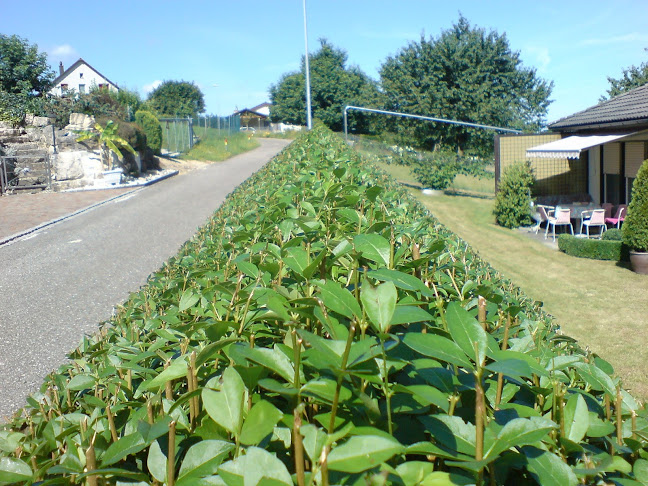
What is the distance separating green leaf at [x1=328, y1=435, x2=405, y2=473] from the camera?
2.27ft

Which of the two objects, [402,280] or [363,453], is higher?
[402,280]

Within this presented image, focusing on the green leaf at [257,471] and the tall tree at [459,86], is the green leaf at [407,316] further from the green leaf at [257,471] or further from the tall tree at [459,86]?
the tall tree at [459,86]

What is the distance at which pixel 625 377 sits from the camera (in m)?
6.69

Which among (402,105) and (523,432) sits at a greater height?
(402,105)

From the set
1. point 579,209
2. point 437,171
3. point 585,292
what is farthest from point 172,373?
point 437,171

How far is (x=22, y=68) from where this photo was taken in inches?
1102

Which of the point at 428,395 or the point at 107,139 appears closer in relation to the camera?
the point at 428,395

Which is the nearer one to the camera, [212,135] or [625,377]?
[625,377]

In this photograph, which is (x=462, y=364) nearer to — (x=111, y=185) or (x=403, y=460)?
(x=403, y=460)

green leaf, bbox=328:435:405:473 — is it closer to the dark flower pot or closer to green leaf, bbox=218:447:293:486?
green leaf, bbox=218:447:293:486

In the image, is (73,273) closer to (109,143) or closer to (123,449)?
(123,449)

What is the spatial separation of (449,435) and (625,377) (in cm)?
679

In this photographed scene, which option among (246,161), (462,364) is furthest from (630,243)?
(246,161)

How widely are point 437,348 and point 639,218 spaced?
12.2 meters
